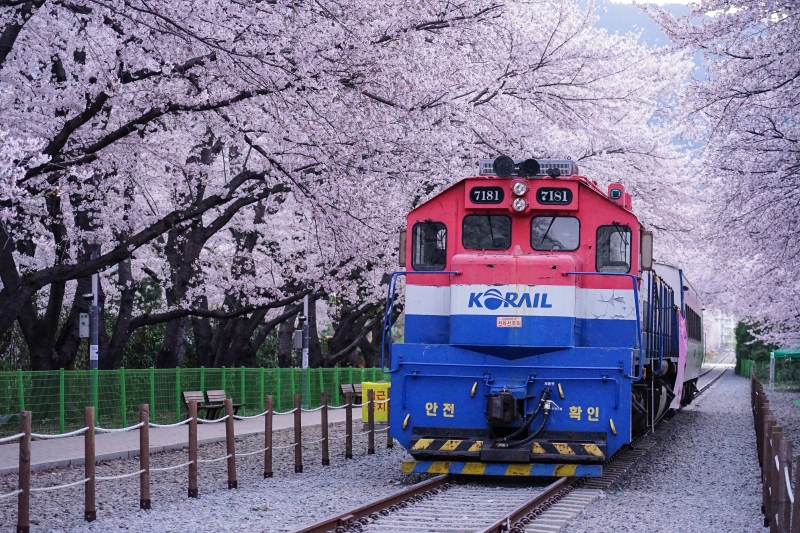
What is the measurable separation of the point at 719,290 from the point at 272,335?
3021cm

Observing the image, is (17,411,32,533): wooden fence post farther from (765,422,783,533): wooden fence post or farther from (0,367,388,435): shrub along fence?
(0,367,388,435): shrub along fence

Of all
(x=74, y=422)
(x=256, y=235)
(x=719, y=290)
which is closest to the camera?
(x=74, y=422)

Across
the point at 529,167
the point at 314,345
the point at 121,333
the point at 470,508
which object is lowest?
the point at 470,508

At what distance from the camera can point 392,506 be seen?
10.6 meters

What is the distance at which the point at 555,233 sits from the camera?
1261 centimetres

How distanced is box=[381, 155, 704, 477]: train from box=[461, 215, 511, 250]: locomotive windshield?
0.04 ft

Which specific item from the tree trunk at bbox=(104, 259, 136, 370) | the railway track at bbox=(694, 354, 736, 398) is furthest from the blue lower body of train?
the railway track at bbox=(694, 354, 736, 398)

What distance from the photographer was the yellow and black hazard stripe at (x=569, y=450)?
11609 mm

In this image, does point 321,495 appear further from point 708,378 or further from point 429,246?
point 708,378

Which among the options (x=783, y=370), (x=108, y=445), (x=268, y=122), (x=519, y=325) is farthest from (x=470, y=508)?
(x=783, y=370)

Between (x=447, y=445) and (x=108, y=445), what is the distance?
787 cm

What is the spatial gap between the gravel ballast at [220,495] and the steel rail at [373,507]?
0.39 metres

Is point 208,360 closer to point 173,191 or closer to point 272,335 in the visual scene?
point 173,191

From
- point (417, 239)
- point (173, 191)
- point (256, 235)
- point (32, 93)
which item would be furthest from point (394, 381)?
point (256, 235)
